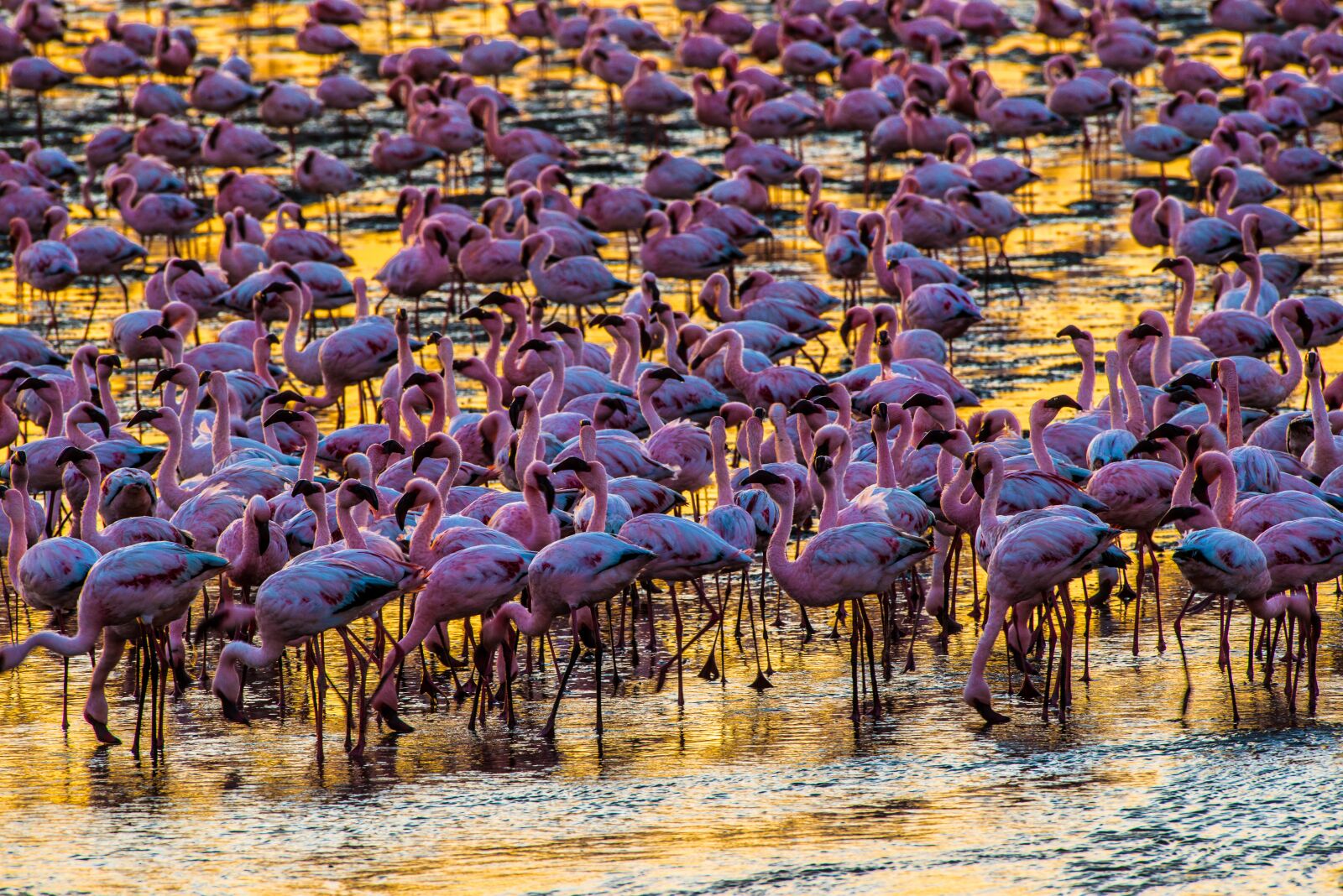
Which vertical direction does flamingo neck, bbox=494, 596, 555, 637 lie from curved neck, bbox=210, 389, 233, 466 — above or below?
below

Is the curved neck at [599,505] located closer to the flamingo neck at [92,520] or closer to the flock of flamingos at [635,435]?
the flock of flamingos at [635,435]

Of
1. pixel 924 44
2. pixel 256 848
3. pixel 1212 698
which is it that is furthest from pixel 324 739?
pixel 924 44

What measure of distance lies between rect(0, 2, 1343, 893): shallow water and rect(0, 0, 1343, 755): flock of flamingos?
20cm

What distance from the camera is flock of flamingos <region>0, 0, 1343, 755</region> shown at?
8.48 m

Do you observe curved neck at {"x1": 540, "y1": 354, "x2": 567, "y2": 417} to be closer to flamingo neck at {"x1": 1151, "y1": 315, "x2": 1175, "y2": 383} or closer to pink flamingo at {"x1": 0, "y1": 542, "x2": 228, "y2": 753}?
pink flamingo at {"x1": 0, "y1": 542, "x2": 228, "y2": 753}

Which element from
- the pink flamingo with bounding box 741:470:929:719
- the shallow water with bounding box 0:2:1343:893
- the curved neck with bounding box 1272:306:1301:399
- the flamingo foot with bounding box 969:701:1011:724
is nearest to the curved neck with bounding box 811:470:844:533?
the pink flamingo with bounding box 741:470:929:719

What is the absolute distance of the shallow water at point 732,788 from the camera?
6.70 metres

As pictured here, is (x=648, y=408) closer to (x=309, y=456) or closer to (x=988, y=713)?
(x=309, y=456)

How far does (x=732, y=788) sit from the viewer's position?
25.0 ft

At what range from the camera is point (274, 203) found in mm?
19469

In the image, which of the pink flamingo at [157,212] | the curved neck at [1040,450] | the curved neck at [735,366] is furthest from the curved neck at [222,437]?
the pink flamingo at [157,212]

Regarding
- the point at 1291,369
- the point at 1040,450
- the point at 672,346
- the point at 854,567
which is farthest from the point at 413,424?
the point at 1291,369

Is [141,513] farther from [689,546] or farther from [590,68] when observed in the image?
[590,68]

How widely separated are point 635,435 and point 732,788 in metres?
4.56
